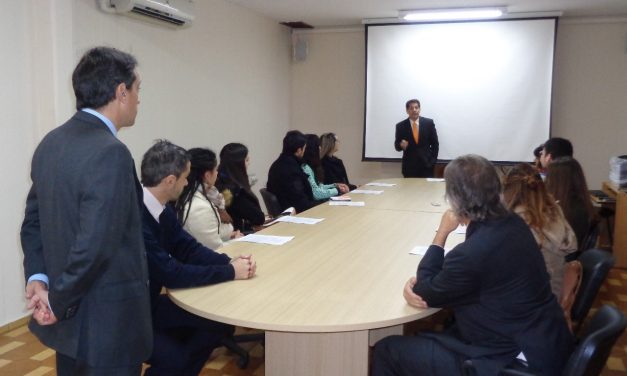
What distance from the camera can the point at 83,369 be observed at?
58.9 inches

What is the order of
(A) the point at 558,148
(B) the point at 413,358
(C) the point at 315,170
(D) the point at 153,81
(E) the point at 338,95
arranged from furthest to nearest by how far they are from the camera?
(E) the point at 338,95 → (C) the point at 315,170 → (D) the point at 153,81 → (A) the point at 558,148 → (B) the point at 413,358

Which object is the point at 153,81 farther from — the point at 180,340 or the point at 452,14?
the point at 452,14

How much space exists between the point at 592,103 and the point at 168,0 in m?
5.16

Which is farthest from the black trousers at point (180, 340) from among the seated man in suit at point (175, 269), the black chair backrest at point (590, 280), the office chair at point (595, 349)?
the black chair backrest at point (590, 280)

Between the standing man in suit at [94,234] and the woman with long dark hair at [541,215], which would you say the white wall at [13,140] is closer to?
the standing man in suit at [94,234]

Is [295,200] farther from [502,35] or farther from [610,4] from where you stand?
[610,4]

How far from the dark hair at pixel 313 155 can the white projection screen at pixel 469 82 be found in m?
2.58

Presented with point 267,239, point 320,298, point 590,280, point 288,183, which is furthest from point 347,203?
point 320,298

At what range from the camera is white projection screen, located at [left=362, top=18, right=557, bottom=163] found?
662 cm

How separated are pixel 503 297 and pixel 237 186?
2112 millimetres

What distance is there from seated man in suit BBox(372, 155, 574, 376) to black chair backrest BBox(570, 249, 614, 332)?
59 cm

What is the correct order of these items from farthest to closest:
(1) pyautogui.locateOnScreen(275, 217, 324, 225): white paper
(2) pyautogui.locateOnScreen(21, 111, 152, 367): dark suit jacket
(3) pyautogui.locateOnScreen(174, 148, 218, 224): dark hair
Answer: (1) pyautogui.locateOnScreen(275, 217, 324, 225): white paper
(3) pyautogui.locateOnScreen(174, 148, 218, 224): dark hair
(2) pyautogui.locateOnScreen(21, 111, 152, 367): dark suit jacket

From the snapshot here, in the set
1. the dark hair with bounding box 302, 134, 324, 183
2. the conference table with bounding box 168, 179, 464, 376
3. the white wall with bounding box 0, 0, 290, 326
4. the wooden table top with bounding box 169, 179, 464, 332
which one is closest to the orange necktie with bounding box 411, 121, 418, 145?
the white wall with bounding box 0, 0, 290, 326

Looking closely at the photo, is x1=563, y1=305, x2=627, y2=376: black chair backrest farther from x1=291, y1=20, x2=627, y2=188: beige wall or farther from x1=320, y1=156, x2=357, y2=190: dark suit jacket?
x1=291, y1=20, x2=627, y2=188: beige wall
